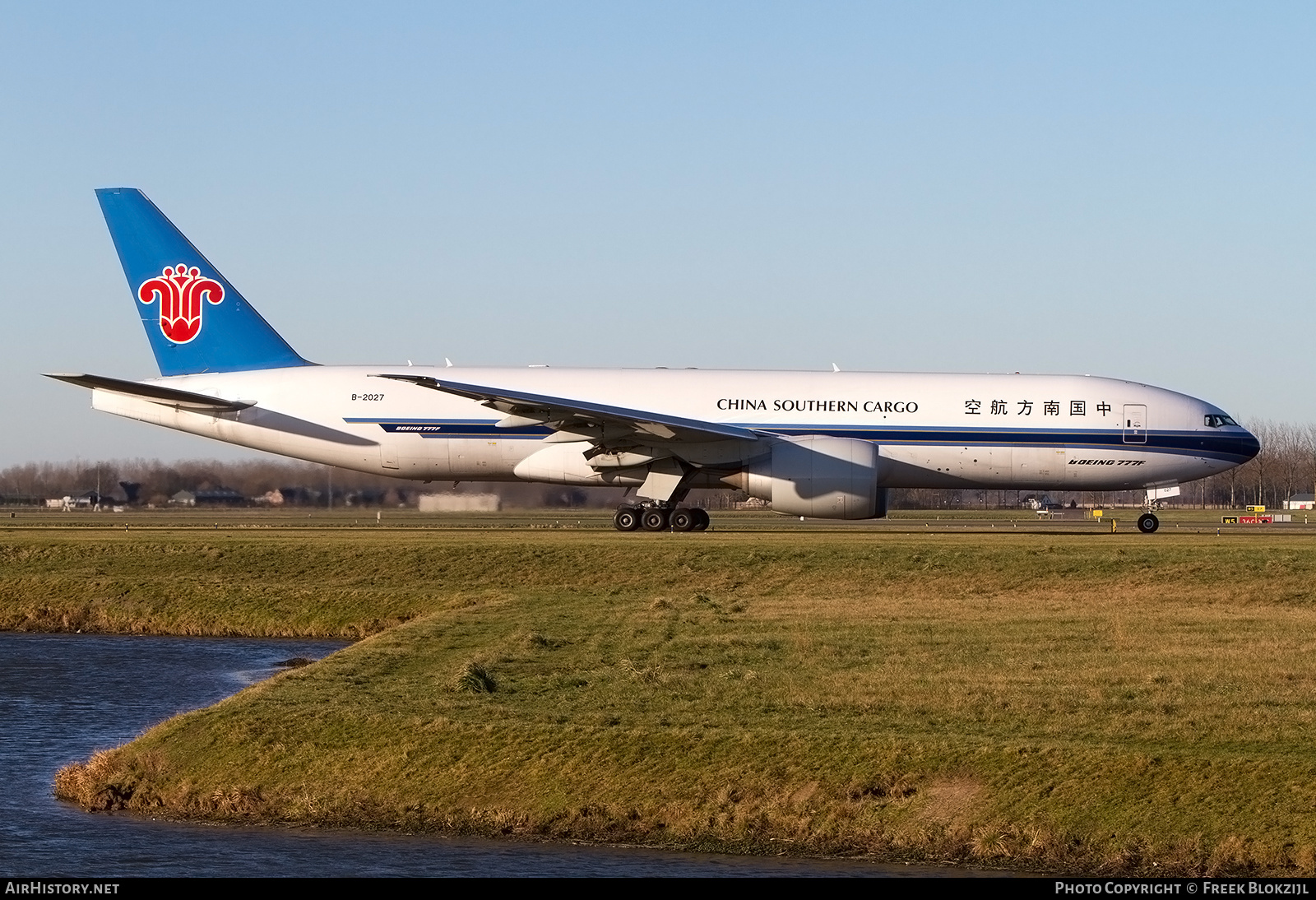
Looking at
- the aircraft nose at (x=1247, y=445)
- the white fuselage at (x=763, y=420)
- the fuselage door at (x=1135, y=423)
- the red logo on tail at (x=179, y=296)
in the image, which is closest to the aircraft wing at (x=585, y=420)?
the white fuselage at (x=763, y=420)

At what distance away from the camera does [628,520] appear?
3700 centimetres

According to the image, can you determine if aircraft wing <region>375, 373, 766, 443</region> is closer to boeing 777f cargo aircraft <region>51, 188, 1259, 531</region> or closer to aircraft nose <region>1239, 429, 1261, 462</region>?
boeing 777f cargo aircraft <region>51, 188, 1259, 531</region>

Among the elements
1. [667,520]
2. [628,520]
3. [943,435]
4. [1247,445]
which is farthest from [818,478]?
[1247,445]

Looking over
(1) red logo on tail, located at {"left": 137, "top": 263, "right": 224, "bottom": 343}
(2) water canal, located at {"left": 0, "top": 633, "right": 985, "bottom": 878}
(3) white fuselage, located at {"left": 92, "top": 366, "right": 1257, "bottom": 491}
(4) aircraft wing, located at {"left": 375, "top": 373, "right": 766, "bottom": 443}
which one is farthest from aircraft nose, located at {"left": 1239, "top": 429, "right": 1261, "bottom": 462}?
(2) water canal, located at {"left": 0, "top": 633, "right": 985, "bottom": 878}

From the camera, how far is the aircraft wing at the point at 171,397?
3603cm

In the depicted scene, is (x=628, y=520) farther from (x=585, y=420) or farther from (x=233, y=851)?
(x=233, y=851)

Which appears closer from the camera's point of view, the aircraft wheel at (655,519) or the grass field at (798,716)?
the grass field at (798,716)

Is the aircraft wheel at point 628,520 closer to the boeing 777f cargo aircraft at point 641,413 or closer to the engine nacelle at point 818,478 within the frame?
the boeing 777f cargo aircraft at point 641,413

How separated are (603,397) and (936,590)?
12.3 metres

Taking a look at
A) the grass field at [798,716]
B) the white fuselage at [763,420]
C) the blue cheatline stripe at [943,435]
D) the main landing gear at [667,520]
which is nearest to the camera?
the grass field at [798,716]

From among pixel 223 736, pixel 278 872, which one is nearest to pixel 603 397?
pixel 223 736

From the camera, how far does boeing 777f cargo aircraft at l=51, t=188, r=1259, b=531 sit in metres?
36.0

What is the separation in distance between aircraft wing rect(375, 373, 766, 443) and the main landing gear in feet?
8.01

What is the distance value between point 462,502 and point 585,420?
44.9ft
